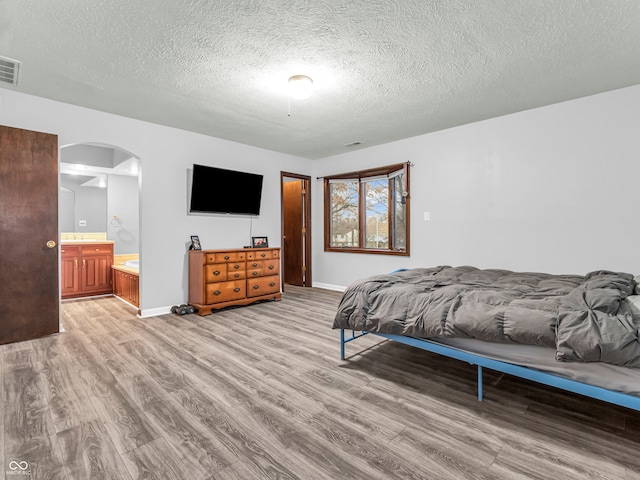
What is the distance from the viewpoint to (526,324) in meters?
1.72

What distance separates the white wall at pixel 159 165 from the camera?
3.42 m

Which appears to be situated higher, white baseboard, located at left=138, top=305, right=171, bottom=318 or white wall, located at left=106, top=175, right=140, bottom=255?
white wall, located at left=106, top=175, right=140, bottom=255

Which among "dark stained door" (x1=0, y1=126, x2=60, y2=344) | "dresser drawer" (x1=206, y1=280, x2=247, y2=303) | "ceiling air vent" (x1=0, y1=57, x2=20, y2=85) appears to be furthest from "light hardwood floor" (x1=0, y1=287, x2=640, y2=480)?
"ceiling air vent" (x1=0, y1=57, x2=20, y2=85)

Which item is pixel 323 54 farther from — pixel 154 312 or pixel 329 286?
pixel 329 286

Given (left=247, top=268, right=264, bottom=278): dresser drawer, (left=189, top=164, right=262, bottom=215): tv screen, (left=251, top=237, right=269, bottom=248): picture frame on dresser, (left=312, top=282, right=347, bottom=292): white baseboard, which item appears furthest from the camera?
(left=312, top=282, right=347, bottom=292): white baseboard

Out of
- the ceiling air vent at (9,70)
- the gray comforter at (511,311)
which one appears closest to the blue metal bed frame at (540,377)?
the gray comforter at (511,311)

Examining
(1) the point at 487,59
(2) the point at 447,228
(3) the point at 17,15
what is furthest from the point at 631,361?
(3) the point at 17,15

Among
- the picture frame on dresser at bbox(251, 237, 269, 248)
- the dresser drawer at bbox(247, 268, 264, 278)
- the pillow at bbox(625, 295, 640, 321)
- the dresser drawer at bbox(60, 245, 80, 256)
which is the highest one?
the picture frame on dresser at bbox(251, 237, 269, 248)

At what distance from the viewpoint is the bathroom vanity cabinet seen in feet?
16.7

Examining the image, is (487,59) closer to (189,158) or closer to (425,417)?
(425,417)

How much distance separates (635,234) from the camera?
10.3 ft

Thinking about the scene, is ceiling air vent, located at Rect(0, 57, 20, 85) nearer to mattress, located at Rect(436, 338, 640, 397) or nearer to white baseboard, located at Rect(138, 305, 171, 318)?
white baseboard, located at Rect(138, 305, 171, 318)

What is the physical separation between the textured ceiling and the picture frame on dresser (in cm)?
204

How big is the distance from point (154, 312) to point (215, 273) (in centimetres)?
92
